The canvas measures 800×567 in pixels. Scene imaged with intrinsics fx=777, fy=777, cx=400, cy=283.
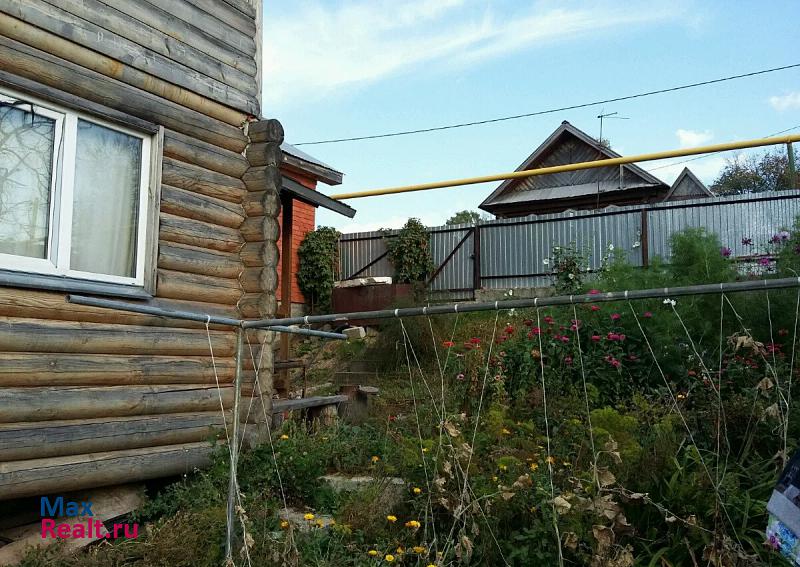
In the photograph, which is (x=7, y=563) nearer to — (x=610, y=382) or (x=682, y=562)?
(x=682, y=562)

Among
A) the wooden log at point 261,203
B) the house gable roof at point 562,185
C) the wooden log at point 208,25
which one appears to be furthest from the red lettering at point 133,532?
the house gable roof at point 562,185

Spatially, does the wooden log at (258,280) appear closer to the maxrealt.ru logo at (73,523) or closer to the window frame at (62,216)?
the window frame at (62,216)

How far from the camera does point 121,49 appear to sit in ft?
17.4

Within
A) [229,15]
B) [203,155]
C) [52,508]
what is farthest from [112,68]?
[52,508]

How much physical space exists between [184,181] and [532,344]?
3212mm

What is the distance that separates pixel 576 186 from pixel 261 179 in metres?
19.9

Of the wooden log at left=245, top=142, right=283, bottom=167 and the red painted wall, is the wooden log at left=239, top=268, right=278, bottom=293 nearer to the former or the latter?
the wooden log at left=245, top=142, right=283, bottom=167

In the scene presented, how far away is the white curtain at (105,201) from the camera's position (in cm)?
508

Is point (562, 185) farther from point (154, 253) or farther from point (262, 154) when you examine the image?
point (154, 253)

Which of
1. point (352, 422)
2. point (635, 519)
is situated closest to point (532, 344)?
point (352, 422)

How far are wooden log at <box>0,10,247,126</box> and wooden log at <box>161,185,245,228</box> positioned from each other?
679mm

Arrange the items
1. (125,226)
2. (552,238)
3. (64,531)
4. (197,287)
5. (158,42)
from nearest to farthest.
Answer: (64,531) → (125,226) → (158,42) → (197,287) → (552,238)

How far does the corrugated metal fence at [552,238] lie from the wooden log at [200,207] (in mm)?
7710

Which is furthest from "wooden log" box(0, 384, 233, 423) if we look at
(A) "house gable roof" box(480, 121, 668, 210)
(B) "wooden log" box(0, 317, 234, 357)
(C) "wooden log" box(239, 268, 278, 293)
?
(A) "house gable roof" box(480, 121, 668, 210)
